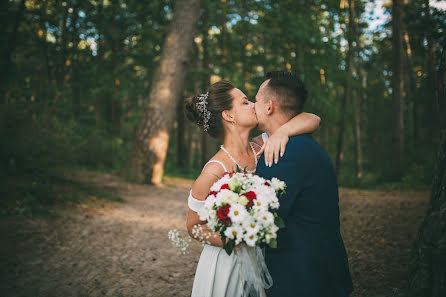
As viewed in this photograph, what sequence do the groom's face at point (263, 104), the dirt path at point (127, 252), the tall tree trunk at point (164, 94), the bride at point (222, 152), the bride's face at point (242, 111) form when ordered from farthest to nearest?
the tall tree trunk at point (164, 94)
the dirt path at point (127, 252)
the bride's face at point (242, 111)
the groom's face at point (263, 104)
the bride at point (222, 152)

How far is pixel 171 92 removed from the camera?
996cm

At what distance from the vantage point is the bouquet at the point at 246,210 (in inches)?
69.4

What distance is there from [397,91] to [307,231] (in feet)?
40.5

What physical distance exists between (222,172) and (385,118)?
2859cm

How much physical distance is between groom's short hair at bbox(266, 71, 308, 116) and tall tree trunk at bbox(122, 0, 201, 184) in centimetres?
799

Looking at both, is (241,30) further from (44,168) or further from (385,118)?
(385,118)

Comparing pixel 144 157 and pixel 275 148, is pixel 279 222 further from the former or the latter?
pixel 144 157

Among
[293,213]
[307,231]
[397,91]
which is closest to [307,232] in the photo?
[307,231]

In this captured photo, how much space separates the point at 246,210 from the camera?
182 centimetres

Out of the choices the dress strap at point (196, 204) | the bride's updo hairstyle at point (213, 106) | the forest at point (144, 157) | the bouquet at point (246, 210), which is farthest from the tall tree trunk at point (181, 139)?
the bouquet at point (246, 210)

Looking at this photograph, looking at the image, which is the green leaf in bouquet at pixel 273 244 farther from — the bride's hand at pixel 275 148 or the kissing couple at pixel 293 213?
the bride's hand at pixel 275 148

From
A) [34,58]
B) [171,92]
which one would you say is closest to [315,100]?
[171,92]

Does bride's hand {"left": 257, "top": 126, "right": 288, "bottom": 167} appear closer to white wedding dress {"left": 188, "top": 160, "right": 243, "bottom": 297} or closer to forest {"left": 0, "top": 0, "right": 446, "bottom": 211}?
white wedding dress {"left": 188, "top": 160, "right": 243, "bottom": 297}

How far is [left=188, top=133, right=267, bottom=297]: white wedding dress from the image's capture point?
2.38 m
